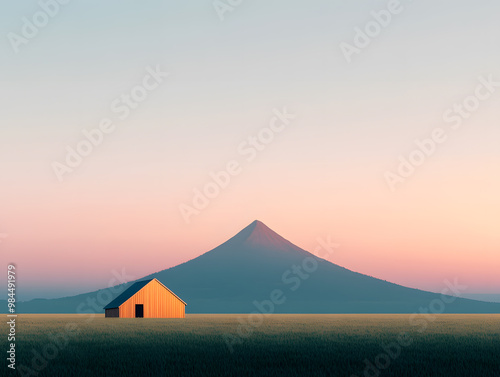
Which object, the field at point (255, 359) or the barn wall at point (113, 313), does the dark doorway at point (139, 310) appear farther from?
the field at point (255, 359)

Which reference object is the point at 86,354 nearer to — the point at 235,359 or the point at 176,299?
the point at 235,359

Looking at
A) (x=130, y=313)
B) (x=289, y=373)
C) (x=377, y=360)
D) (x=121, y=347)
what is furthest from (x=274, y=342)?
(x=130, y=313)

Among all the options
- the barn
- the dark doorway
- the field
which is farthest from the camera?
the dark doorway

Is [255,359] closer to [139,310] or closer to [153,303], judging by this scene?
[153,303]

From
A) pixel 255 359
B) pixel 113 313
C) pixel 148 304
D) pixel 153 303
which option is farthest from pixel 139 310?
pixel 255 359

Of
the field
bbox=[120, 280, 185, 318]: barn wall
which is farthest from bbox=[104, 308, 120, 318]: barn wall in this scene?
the field

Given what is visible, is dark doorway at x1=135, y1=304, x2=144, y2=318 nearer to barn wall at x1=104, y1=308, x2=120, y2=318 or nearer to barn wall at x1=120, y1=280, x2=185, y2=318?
barn wall at x1=120, y1=280, x2=185, y2=318

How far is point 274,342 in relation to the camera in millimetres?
31047

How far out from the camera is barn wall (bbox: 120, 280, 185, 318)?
85.4 metres

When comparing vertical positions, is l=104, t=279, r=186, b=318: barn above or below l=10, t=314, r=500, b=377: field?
above

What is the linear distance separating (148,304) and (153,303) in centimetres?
71

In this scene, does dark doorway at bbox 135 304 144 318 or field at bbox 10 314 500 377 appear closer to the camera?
field at bbox 10 314 500 377

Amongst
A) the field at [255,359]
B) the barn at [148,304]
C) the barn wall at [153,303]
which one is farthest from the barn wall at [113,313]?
the field at [255,359]

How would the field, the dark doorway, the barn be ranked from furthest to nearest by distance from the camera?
the dark doorway
the barn
the field
